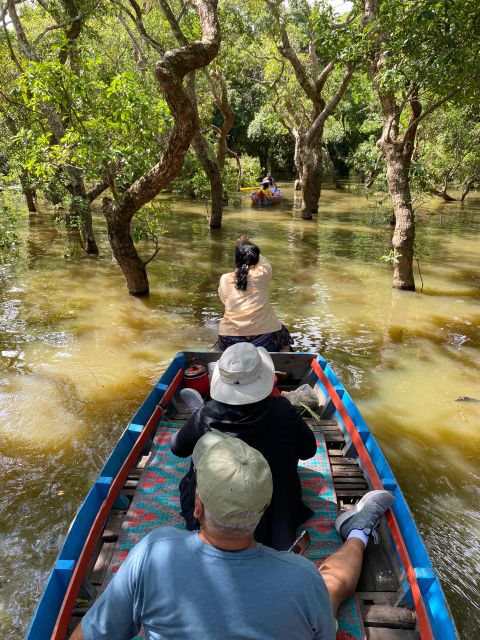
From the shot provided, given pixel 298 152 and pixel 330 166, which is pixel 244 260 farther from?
pixel 330 166

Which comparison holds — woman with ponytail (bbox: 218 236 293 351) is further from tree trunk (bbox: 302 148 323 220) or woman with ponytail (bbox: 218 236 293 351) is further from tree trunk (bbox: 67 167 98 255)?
tree trunk (bbox: 302 148 323 220)

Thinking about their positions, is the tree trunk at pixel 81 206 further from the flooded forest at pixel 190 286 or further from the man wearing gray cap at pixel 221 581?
the man wearing gray cap at pixel 221 581

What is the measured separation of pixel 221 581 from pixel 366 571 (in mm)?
1662

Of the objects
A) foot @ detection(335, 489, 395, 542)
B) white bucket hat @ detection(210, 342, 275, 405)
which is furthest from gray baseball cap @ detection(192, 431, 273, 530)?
foot @ detection(335, 489, 395, 542)

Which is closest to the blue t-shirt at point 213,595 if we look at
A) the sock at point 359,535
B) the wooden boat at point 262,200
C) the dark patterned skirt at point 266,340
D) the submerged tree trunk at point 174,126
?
the sock at point 359,535

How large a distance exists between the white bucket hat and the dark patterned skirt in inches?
99.6

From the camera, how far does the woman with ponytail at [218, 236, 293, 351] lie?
5.35 meters

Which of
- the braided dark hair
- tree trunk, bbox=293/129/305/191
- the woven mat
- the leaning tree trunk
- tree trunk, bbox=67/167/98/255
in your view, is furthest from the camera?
tree trunk, bbox=293/129/305/191

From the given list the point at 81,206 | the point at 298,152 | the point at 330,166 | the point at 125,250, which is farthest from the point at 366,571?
the point at 330,166

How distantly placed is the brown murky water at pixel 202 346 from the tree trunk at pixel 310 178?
3.76 meters

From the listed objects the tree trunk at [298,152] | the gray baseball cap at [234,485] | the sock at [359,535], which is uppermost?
the tree trunk at [298,152]

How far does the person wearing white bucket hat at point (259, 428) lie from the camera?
2.75m

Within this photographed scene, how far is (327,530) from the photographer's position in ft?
10.3

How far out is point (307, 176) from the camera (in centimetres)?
1731
